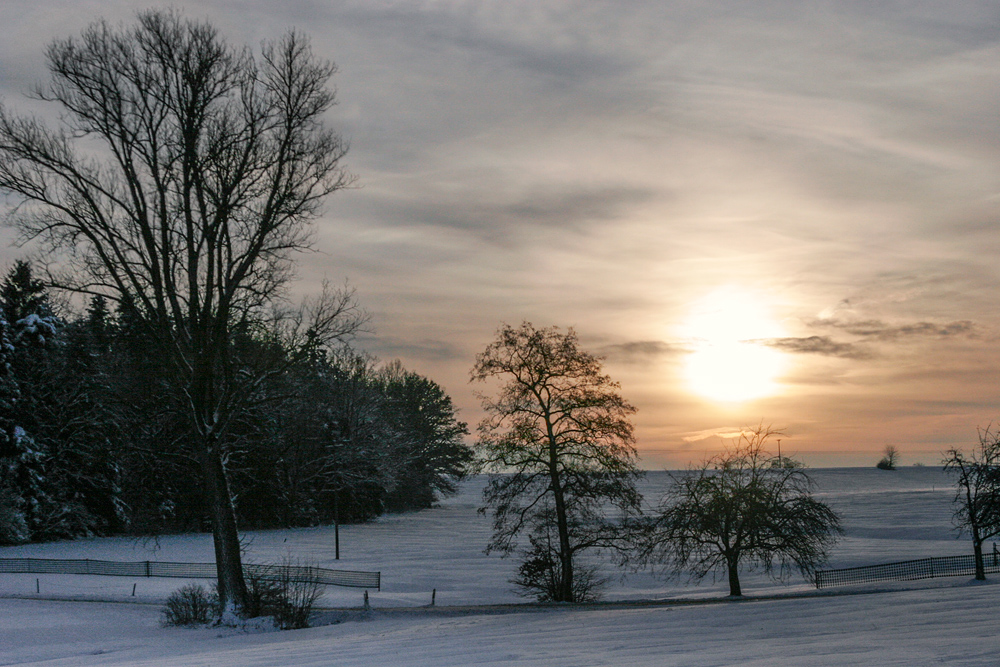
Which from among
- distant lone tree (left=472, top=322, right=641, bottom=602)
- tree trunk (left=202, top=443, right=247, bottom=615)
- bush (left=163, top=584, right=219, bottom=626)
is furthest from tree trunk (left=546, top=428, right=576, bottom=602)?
bush (left=163, top=584, right=219, bottom=626)

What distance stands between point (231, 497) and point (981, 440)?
3702 cm

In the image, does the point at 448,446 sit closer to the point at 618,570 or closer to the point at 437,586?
the point at 618,570

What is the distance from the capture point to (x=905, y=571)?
43.0 m

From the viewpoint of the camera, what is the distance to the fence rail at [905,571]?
41875 millimetres

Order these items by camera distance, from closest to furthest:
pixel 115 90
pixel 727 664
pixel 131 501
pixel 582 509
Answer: pixel 727 664, pixel 115 90, pixel 582 509, pixel 131 501

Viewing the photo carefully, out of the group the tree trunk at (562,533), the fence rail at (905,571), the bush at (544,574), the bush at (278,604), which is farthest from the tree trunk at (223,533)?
the fence rail at (905,571)

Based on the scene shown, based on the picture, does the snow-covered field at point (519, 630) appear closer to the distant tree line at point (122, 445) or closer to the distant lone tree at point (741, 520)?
the distant lone tree at point (741, 520)

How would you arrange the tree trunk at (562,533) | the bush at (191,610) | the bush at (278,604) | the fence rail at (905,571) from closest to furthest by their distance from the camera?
1. the bush at (278,604)
2. the bush at (191,610)
3. the tree trunk at (562,533)
4. the fence rail at (905,571)

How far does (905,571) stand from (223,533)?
35.0 meters

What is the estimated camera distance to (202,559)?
52719mm

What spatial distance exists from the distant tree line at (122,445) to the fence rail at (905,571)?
23024 millimetres

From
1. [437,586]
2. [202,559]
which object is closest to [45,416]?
[202,559]

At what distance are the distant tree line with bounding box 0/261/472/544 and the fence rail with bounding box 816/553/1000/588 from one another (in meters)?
23.0

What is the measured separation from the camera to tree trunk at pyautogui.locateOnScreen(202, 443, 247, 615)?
2409 cm
